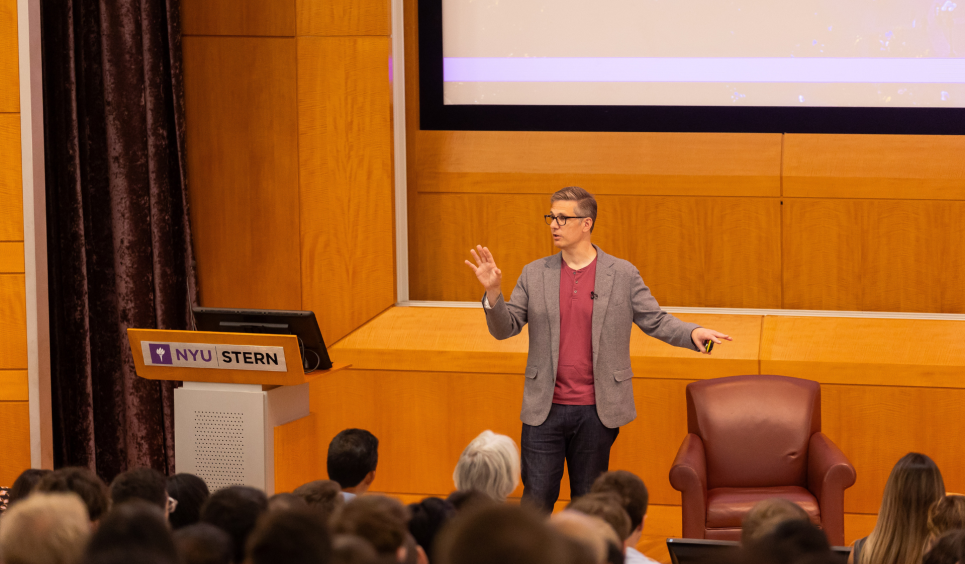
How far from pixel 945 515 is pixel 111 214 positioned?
425cm

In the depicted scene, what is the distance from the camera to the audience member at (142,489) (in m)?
2.42

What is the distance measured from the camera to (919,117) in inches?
198

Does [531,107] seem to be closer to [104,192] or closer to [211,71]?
[211,71]

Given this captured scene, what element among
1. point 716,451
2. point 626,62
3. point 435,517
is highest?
point 626,62

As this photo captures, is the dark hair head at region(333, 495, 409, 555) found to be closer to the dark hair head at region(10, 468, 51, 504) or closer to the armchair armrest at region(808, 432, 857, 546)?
the dark hair head at region(10, 468, 51, 504)

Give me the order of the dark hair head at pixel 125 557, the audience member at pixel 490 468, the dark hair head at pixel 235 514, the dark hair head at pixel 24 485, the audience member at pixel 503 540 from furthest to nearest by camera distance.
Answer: the audience member at pixel 490 468
the dark hair head at pixel 24 485
the dark hair head at pixel 235 514
the dark hair head at pixel 125 557
the audience member at pixel 503 540

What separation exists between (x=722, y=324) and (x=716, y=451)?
0.97 meters

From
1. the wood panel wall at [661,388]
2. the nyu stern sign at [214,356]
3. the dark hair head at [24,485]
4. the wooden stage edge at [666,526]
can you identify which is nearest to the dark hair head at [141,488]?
the dark hair head at [24,485]

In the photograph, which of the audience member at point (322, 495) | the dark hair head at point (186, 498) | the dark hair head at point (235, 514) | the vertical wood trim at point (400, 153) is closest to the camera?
the dark hair head at point (235, 514)

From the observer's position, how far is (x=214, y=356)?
374 cm

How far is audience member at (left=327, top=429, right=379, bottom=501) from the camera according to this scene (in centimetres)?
Answer: 308

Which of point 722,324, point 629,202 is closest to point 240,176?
point 629,202

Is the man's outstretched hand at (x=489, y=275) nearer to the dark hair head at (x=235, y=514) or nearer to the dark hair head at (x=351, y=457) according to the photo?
the dark hair head at (x=351, y=457)

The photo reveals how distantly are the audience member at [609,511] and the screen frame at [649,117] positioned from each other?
335 centimetres
